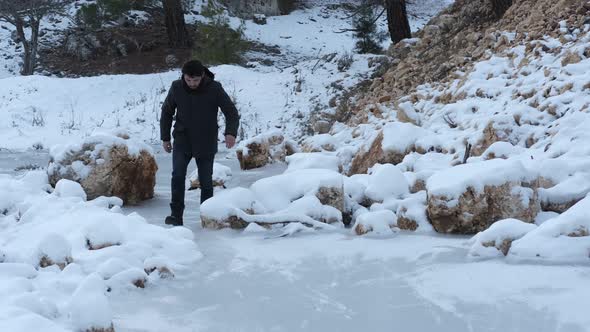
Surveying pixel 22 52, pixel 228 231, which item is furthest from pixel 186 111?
pixel 22 52

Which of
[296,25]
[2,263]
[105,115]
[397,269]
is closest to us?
[2,263]

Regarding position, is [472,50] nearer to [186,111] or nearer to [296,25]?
[186,111]

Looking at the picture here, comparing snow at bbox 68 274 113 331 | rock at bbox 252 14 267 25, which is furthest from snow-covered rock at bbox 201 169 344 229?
rock at bbox 252 14 267 25

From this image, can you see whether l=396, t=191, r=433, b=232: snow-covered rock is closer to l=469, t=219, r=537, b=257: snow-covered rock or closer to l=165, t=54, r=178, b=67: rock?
l=469, t=219, r=537, b=257: snow-covered rock

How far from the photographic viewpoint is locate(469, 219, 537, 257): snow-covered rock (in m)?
3.99

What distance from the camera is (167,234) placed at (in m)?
4.76

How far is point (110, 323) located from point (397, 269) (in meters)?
1.87

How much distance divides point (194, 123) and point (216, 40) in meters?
11.8

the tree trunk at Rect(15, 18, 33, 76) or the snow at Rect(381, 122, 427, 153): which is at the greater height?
the tree trunk at Rect(15, 18, 33, 76)

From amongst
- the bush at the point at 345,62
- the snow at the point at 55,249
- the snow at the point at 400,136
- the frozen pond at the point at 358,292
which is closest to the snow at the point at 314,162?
the snow at the point at 400,136

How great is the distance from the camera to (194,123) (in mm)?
5613

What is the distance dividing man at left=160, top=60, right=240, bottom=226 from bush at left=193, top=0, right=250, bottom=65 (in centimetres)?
1134

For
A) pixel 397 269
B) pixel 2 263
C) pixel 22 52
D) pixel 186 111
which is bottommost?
pixel 397 269

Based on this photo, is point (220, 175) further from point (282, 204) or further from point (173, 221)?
point (282, 204)
